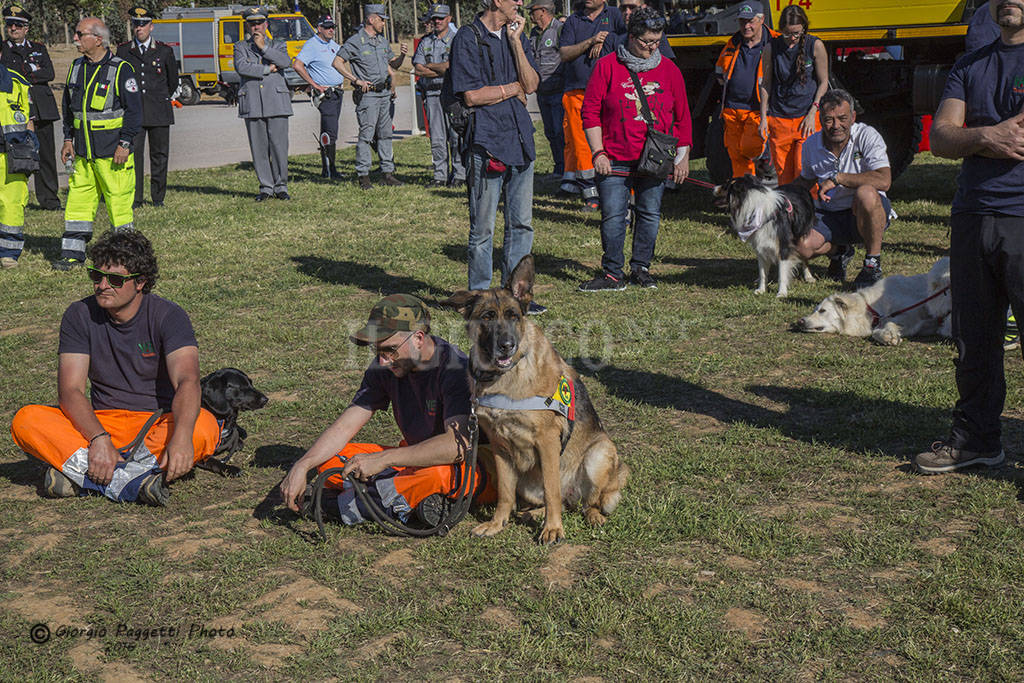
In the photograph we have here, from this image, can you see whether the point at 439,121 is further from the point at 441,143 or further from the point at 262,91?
the point at 262,91

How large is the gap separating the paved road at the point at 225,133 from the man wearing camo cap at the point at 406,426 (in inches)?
472

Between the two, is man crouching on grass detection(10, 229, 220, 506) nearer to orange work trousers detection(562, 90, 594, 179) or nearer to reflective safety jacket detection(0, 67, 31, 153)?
reflective safety jacket detection(0, 67, 31, 153)

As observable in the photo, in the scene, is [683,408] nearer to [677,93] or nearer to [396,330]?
[396,330]

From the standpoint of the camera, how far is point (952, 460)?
4.51m

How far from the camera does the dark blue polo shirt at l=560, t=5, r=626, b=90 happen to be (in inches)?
414

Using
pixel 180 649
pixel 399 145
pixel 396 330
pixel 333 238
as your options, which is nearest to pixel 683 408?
pixel 396 330

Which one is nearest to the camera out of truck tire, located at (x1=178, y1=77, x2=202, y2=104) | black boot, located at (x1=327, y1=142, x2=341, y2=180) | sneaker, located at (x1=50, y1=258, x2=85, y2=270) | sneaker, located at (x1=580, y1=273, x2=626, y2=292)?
sneaker, located at (x1=580, y1=273, x2=626, y2=292)

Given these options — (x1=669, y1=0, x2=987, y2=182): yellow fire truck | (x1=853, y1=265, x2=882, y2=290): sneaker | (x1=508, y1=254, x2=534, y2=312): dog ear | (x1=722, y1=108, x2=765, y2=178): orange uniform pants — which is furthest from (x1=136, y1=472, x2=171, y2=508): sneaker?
(x1=669, y1=0, x2=987, y2=182): yellow fire truck

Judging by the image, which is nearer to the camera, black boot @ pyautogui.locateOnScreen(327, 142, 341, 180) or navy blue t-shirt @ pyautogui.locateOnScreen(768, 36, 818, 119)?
navy blue t-shirt @ pyautogui.locateOnScreen(768, 36, 818, 119)

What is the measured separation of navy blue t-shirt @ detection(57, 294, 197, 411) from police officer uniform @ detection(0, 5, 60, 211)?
6.79 meters

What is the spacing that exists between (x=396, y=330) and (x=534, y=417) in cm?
64

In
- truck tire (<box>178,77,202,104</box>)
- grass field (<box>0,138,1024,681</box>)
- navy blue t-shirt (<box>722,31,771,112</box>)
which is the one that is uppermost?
truck tire (<box>178,77,202,104</box>)

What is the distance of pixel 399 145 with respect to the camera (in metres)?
18.6

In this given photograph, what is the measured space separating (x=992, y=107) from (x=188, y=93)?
1209 inches
